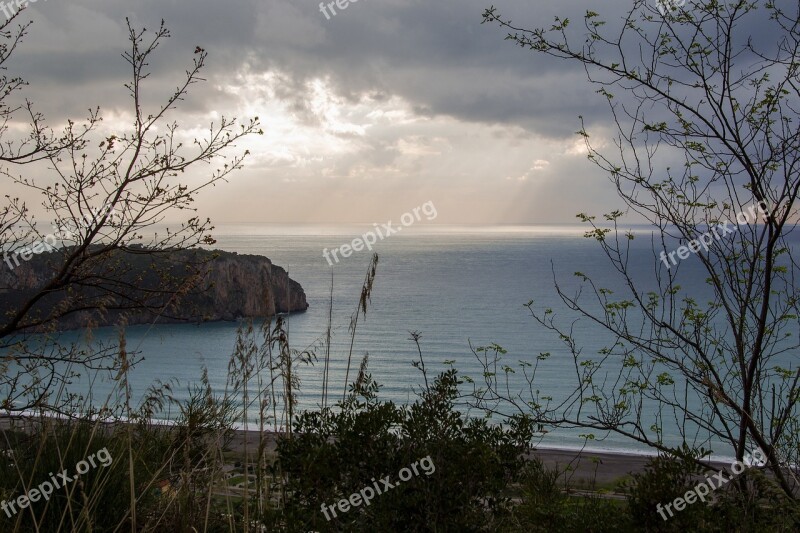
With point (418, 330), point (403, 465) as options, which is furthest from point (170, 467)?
point (418, 330)

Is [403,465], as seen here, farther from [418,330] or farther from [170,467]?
[418,330]

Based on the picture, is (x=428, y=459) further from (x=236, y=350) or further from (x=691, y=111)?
(x=691, y=111)

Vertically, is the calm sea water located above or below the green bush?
below

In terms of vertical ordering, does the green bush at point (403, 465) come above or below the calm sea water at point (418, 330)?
above

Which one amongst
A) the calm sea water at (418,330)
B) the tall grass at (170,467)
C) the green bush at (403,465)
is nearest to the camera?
the green bush at (403,465)

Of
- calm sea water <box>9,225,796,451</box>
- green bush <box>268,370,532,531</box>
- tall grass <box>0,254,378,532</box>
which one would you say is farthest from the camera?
calm sea water <box>9,225,796,451</box>

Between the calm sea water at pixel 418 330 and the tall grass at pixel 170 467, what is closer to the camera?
the tall grass at pixel 170 467

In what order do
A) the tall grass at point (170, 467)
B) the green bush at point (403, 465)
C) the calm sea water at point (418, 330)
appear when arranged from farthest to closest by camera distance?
1. the calm sea water at point (418, 330)
2. the tall grass at point (170, 467)
3. the green bush at point (403, 465)

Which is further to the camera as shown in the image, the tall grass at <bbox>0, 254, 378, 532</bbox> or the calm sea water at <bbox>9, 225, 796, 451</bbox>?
the calm sea water at <bbox>9, 225, 796, 451</bbox>

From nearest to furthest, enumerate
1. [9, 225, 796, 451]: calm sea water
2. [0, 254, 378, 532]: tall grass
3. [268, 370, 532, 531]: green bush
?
[268, 370, 532, 531]: green bush < [0, 254, 378, 532]: tall grass < [9, 225, 796, 451]: calm sea water

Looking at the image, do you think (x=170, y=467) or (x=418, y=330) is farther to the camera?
(x=418, y=330)

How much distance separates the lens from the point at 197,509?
4008mm

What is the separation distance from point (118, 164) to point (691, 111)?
4.40m

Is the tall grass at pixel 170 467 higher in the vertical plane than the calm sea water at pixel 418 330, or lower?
higher
